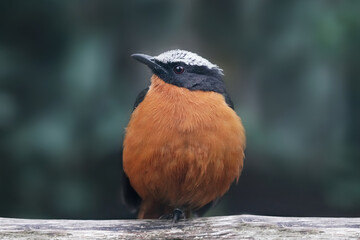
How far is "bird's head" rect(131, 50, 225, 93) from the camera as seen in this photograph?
518cm

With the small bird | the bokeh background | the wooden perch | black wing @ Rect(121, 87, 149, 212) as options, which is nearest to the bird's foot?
the small bird

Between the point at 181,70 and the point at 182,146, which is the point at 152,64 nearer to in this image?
the point at 181,70

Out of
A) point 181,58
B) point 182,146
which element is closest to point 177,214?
point 182,146

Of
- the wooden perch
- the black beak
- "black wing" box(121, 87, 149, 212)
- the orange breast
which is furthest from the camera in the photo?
"black wing" box(121, 87, 149, 212)

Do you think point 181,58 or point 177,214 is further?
point 181,58

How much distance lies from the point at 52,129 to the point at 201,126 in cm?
146

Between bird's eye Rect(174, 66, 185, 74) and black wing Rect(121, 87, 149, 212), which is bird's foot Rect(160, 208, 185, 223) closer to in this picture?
black wing Rect(121, 87, 149, 212)

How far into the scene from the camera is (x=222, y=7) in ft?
20.6

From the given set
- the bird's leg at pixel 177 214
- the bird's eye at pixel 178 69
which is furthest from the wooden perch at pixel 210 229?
the bird's eye at pixel 178 69

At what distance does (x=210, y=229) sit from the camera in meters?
4.38

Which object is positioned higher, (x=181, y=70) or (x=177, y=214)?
(x=181, y=70)

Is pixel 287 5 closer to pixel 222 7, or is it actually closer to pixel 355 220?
pixel 222 7

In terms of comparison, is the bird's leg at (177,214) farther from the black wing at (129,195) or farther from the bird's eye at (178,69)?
the bird's eye at (178,69)

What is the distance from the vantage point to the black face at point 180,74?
5180 mm
